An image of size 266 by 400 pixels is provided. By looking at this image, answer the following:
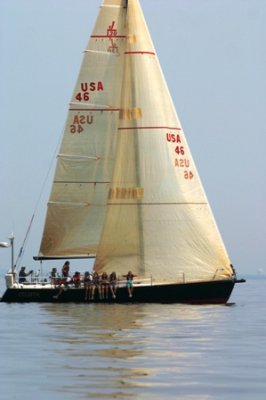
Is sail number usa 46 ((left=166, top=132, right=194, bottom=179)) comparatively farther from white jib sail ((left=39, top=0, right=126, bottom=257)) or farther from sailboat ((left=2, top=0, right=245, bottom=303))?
white jib sail ((left=39, top=0, right=126, bottom=257))

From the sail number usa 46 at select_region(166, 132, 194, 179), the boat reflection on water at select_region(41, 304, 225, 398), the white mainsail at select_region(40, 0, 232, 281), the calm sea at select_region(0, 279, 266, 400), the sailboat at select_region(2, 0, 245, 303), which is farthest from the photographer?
Result: the sail number usa 46 at select_region(166, 132, 194, 179)

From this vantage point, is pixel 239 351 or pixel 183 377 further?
pixel 239 351

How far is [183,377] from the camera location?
25.6m

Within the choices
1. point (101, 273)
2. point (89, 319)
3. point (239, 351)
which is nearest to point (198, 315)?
point (89, 319)

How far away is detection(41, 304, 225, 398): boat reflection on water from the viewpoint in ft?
80.2

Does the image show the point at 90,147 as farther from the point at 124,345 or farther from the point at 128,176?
the point at 124,345

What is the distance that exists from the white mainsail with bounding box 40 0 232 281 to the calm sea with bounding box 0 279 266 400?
6269mm

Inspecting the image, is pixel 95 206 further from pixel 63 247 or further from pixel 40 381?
pixel 40 381

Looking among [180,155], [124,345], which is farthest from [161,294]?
[124,345]

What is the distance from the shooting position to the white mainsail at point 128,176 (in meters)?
54.9

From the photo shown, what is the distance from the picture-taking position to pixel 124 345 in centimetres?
3266

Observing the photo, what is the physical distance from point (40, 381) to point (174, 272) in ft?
98.7

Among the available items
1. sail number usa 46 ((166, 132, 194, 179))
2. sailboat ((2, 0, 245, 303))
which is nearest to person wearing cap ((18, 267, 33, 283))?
sailboat ((2, 0, 245, 303))

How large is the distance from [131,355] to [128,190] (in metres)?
25.9
